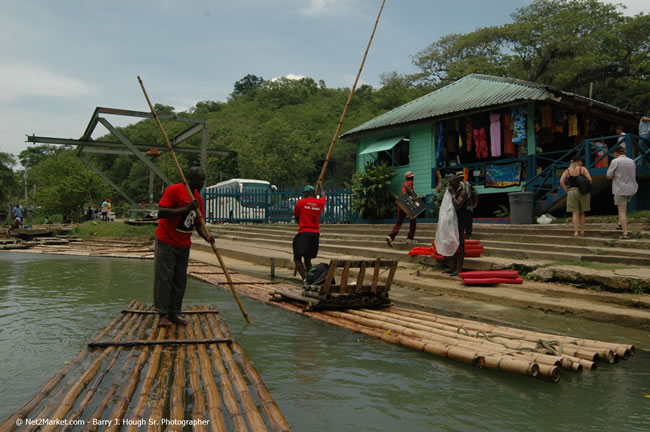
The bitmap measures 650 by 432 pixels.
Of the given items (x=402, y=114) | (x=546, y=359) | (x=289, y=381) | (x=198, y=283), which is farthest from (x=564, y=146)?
(x=289, y=381)

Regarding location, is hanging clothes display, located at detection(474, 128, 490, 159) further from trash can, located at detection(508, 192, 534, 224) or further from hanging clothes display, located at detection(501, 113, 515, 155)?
trash can, located at detection(508, 192, 534, 224)

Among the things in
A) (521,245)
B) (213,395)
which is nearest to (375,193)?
(521,245)

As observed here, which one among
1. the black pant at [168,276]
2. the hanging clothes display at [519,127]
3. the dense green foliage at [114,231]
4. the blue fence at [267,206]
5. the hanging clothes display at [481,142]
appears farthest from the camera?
the dense green foliage at [114,231]

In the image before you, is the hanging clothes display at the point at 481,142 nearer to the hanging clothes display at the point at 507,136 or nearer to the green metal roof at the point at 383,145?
the hanging clothes display at the point at 507,136

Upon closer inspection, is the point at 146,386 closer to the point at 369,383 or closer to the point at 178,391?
the point at 178,391

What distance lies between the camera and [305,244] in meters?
8.23

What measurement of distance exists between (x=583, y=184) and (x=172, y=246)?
8081 millimetres

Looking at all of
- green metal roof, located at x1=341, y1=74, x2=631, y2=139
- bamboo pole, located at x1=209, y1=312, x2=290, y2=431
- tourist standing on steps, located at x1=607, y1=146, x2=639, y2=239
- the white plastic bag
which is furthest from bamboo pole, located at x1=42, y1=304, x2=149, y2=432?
green metal roof, located at x1=341, y1=74, x2=631, y2=139

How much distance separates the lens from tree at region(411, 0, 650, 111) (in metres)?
26.2

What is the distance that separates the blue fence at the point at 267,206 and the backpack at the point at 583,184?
983 centimetres

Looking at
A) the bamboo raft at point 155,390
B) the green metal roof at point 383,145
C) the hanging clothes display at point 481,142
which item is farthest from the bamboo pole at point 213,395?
the green metal roof at point 383,145

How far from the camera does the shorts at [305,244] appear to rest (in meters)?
8.23

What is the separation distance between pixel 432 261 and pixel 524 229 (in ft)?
10.5

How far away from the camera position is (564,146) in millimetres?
16703
